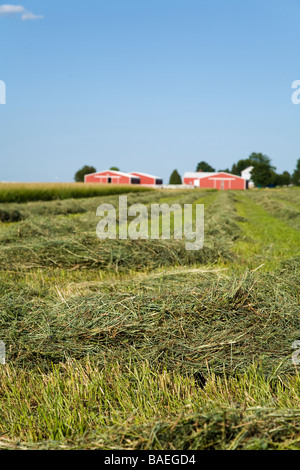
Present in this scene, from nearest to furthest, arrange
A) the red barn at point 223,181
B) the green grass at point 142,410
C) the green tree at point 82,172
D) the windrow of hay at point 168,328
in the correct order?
the green grass at point 142,410 → the windrow of hay at point 168,328 → the red barn at point 223,181 → the green tree at point 82,172

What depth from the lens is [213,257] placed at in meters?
7.29

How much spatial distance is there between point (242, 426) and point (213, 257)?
5.29 metres

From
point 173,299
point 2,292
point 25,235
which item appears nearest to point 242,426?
point 173,299

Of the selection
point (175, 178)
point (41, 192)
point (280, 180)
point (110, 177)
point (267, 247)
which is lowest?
point (267, 247)

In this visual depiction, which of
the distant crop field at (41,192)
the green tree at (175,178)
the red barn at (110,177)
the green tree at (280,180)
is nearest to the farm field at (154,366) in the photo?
the distant crop field at (41,192)

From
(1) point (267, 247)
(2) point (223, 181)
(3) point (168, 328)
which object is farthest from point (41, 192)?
(2) point (223, 181)

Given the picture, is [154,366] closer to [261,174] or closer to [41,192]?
[41,192]

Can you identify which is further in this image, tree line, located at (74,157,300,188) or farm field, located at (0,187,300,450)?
tree line, located at (74,157,300,188)

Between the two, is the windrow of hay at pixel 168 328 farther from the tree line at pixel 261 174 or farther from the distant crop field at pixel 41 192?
the tree line at pixel 261 174

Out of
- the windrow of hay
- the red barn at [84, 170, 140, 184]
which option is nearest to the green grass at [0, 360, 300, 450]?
the windrow of hay

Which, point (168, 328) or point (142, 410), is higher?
point (168, 328)

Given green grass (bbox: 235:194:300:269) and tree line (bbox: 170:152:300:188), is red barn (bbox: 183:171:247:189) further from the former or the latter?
green grass (bbox: 235:194:300:269)
